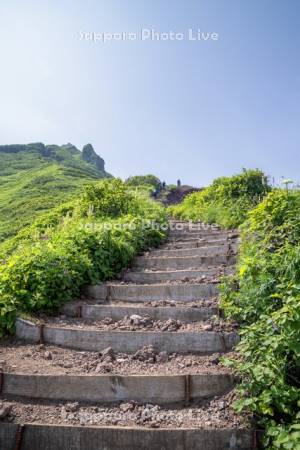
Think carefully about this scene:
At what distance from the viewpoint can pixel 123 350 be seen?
15.3ft

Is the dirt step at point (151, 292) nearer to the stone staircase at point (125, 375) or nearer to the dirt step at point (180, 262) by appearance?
the stone staircase at point (125, 375)

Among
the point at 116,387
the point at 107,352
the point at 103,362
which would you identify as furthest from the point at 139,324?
the point at 116,387

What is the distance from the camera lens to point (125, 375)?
3.99 meters

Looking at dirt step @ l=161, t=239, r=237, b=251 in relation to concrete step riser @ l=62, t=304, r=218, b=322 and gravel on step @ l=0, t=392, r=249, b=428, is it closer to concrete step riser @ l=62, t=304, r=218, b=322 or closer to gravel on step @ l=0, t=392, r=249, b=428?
concrete step riser @ l=62, t=304, r=218, b=322

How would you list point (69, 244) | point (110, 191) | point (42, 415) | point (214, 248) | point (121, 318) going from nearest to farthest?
point (42, 415), point (121, 318), point (69, 244), point (214, 248), point (110, 191)

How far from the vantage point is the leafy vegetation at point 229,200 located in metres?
10.8

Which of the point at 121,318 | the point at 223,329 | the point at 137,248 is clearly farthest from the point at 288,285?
the point at 137,248

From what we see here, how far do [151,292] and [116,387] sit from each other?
2138 millimetres

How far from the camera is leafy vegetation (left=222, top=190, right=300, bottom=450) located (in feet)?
10.4

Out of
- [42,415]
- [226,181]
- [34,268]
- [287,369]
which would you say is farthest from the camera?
[226,181]

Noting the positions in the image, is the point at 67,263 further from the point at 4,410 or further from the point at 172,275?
the point at 4,410

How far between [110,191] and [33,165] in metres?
34.8

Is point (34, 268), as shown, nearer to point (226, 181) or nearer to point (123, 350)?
point (123, 350)

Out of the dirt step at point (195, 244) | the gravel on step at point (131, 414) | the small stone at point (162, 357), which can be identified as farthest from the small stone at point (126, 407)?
the dirt step at point (195, 244)
